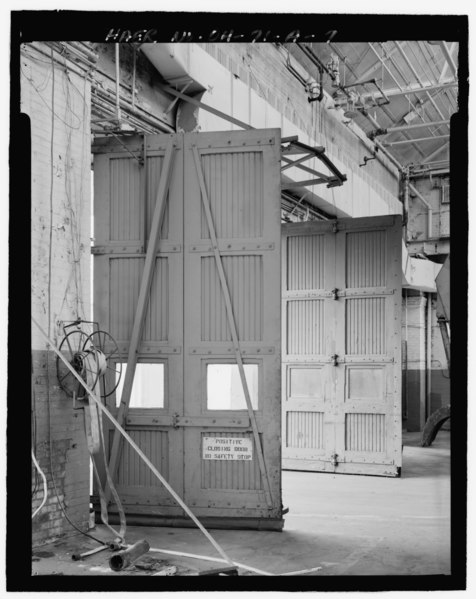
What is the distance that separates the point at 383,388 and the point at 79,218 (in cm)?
528

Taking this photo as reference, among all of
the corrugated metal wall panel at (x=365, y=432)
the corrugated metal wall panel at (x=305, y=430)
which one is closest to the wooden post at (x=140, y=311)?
the corrugated metal wall panel at (x=305, y=430)

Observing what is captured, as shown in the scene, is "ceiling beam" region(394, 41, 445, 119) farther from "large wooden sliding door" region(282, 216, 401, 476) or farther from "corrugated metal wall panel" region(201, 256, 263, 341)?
"corrugated metal wall panel" region(201, 256, 263, 341)

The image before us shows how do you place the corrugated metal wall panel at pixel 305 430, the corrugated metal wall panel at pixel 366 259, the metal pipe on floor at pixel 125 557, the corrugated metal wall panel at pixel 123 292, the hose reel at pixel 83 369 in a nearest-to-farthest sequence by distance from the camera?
1. the metal pipe on floor at pixel 125 557
2. the hose reel at pixel 83 369
3. the corrugated metal wall panel at pixel 123 292
4. the corrugated metal wall panel at pixel 366 259
5. the corrugated metal wall panel at pixel 305 430

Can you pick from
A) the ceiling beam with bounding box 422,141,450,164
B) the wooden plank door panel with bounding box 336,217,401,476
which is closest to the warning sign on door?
the wooden plank door panel with bounding box 336,217,401,476

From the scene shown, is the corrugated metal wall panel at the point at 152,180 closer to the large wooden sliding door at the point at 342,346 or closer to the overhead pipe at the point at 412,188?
the large wooden sliding door at the point at 342,346

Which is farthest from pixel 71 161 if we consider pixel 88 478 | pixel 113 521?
pixel 113 521

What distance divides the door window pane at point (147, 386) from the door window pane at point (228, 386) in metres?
0.48

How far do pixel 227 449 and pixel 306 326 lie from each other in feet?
12.7

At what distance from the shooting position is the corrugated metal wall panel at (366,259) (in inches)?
393

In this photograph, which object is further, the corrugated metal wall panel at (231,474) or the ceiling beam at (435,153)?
the ceiling beam at (435,153)

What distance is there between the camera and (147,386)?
275 inches

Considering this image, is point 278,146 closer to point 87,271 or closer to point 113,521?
point 87,271

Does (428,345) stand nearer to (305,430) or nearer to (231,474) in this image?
(305,430)

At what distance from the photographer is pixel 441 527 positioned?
6867 mm
